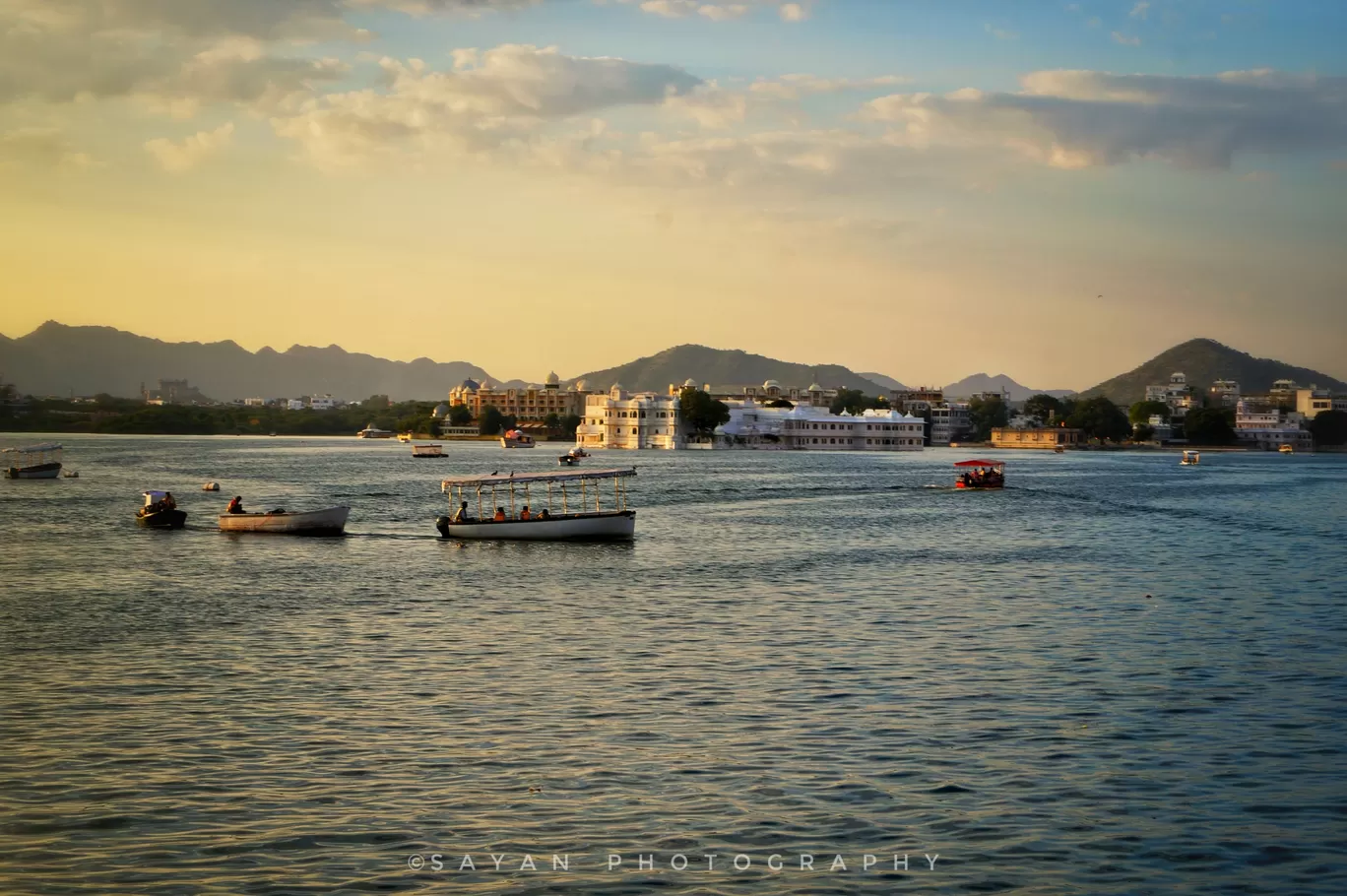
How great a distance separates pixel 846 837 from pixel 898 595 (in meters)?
21.5

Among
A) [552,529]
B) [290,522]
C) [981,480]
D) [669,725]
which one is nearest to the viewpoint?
[669,725]

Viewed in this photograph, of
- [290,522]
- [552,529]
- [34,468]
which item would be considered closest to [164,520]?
[290,522]

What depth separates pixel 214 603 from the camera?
3334cm

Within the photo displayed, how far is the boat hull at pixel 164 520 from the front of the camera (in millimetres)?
57188

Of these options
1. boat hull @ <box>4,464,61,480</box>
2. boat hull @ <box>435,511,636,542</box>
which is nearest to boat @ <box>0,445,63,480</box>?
boat hull @ <box>4,464,61,480</box>

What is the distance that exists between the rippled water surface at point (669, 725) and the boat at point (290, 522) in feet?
32.0

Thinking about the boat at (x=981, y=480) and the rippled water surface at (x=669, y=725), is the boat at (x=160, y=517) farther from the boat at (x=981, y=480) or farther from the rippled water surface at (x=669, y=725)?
the boat at (x=981, y=480)

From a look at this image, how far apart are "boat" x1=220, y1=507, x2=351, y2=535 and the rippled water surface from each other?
385 inches

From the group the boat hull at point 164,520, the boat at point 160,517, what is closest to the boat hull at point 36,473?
the boat at point 160,517

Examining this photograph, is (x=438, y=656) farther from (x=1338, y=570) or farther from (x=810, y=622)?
(x=1338, y=570)

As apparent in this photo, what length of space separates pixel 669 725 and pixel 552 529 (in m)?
32.4

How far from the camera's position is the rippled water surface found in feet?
44.9

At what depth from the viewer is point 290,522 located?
54500 millimetres

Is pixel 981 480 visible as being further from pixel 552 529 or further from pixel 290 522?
pixel 290 522
